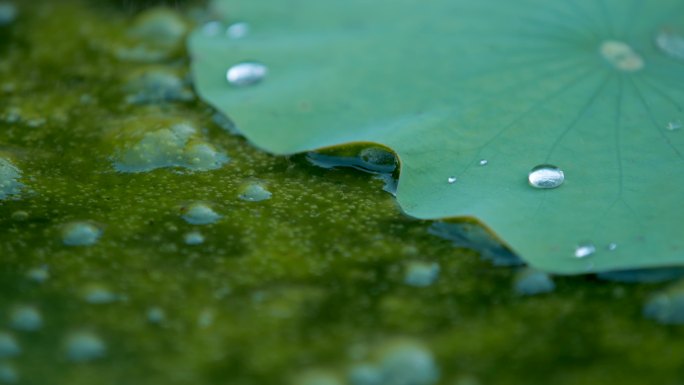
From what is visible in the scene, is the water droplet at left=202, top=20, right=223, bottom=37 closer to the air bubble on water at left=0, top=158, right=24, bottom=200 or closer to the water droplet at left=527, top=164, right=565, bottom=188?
the air bubble on water at left=0, top=158, right=24, bottom=200

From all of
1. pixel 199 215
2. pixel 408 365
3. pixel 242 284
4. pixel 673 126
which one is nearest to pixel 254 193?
pixel 199 215

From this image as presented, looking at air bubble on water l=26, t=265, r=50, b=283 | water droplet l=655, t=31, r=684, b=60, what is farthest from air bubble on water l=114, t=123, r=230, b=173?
water droplet l=655, t=31, r=684, b=60

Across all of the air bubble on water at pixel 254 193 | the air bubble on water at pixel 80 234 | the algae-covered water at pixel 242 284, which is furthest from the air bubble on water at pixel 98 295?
the air bubble on water at pixel 254 193

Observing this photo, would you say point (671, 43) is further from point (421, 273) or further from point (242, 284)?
point (242, 284)

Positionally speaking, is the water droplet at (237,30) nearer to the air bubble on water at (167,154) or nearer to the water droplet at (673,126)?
the air bubble on water at (167,154)

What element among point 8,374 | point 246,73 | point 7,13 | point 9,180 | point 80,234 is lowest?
point 8,374

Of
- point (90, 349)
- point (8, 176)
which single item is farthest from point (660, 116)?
point (8, 176)

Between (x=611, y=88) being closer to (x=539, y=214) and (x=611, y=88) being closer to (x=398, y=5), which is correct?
(x=539, y=214)
